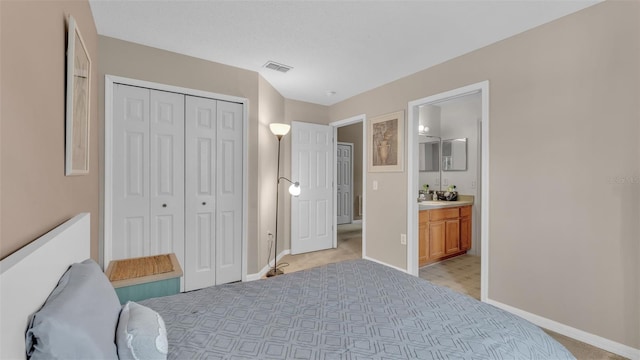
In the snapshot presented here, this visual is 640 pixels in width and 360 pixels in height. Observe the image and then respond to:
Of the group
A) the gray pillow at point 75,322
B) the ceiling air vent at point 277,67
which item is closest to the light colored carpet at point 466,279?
the gray pillow at point 75,322

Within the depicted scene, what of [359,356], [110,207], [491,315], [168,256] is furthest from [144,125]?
[491,315]

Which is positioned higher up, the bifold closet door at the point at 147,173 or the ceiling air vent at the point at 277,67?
the ceiling air vent at the point at 277,67

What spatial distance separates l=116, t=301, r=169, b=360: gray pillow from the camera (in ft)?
2.88

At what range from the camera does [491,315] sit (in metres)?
1.31

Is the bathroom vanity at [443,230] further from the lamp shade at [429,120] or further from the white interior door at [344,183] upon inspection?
the white interior door at [344,183]

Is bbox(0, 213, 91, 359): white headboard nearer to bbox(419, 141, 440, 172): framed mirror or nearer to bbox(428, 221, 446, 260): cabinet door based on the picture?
bbox(428, 221, 446, 260): cabinet door

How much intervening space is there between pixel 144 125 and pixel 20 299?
7.90ft

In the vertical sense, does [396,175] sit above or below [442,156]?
below

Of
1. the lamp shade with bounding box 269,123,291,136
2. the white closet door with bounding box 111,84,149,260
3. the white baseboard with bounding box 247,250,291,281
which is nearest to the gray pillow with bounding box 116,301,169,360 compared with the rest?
the white closet door with bounding box 111,84,149,260

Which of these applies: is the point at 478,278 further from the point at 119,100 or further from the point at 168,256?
the point at 119,100

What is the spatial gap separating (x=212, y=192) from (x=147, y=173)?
0.63 metres

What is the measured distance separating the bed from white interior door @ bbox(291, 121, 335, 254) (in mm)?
2751

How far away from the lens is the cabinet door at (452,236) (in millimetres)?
3957

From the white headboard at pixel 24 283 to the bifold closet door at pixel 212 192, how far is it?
195 cm
